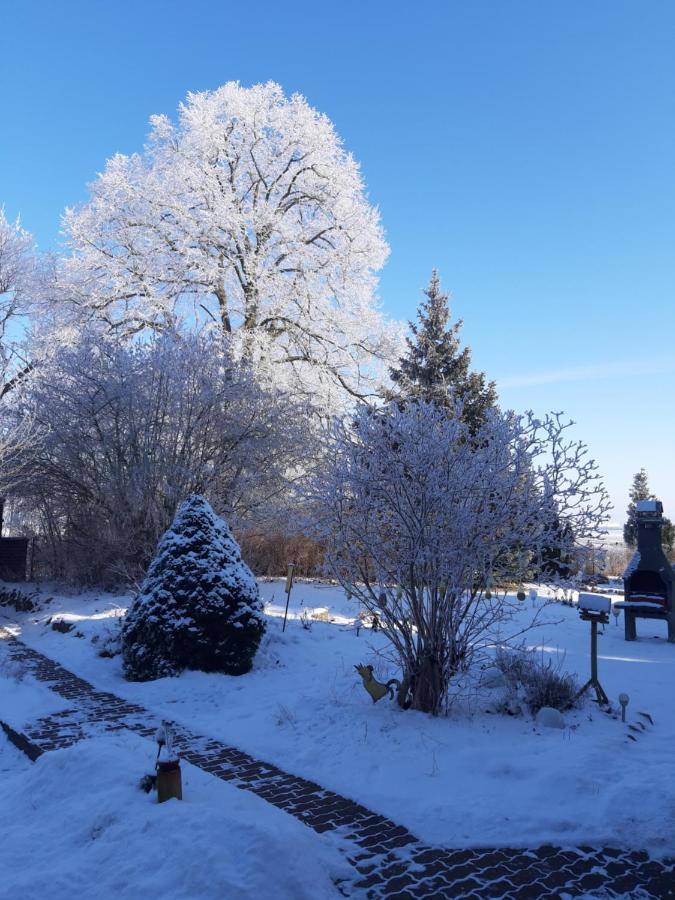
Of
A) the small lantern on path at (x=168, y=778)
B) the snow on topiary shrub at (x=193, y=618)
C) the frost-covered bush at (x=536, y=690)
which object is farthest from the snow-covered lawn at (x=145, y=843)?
the snow on topiary shrub at (x=193, y=618)

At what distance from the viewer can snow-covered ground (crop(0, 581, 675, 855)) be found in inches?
147

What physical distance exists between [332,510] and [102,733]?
2566mm

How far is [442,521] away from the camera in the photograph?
17.5ft

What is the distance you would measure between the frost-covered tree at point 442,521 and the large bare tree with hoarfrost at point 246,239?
33.2 feet

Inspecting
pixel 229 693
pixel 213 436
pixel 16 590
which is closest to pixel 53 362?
pixel 213 436

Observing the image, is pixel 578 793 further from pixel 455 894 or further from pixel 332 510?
pixel 332 510

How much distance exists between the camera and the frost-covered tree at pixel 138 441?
11852mm

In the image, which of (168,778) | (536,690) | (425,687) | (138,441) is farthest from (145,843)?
(138,441)

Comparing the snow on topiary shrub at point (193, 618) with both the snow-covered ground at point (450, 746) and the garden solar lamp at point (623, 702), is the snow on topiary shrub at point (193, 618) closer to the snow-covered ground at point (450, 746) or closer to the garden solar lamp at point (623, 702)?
the snow-covered ground at point (450, 746)

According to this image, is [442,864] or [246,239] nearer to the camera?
[442,864]

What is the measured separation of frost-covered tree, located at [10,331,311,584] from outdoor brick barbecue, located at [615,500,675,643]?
21.0ft

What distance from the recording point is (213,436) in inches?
492

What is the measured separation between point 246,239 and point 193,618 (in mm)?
11911

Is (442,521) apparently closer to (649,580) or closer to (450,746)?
(450,746)
